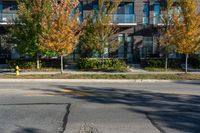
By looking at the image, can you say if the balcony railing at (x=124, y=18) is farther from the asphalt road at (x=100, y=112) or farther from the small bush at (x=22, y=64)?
the asphalt road at (x=100, y=112)

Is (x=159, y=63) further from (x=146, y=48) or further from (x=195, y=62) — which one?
(x=146, y=48)

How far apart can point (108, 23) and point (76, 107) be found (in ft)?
61.1

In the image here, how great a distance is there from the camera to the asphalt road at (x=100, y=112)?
935 centimetres

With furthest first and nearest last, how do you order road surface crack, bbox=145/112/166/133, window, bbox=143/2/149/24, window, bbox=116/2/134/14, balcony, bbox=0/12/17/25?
window, bbox=143/2/149/24
window, bbox=116/2/134/14
balcony, bbox=0/12/17/25
road surface crack, bbox=145/112/166/133

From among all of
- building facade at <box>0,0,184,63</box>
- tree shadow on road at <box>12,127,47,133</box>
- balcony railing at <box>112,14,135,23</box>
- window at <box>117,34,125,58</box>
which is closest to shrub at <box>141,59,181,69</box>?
building facade at <box>0,0,184,63</box>

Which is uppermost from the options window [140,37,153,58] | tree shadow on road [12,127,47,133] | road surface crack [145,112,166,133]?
window [140,37,153,58]

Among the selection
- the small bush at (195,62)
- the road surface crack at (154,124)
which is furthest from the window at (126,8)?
the road surface crack at (154,124)

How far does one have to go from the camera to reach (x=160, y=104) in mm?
12867

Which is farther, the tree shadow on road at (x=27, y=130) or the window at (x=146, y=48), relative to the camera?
the window at (x=146, y=48)

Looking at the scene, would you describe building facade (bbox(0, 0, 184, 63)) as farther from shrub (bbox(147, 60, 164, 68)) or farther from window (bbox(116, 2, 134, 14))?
shrub (bbox(147, 60, 164, 68))

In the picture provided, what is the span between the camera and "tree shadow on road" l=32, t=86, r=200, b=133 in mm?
9875

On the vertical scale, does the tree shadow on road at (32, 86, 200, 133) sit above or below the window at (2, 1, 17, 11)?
below

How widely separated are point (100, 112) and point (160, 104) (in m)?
2.55

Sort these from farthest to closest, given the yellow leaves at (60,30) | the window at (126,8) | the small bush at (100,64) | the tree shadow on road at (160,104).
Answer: the window at (126,8), the small bush at (100,64), the yellow leaves at (60,30), the tree shadow on road at (160,104)
